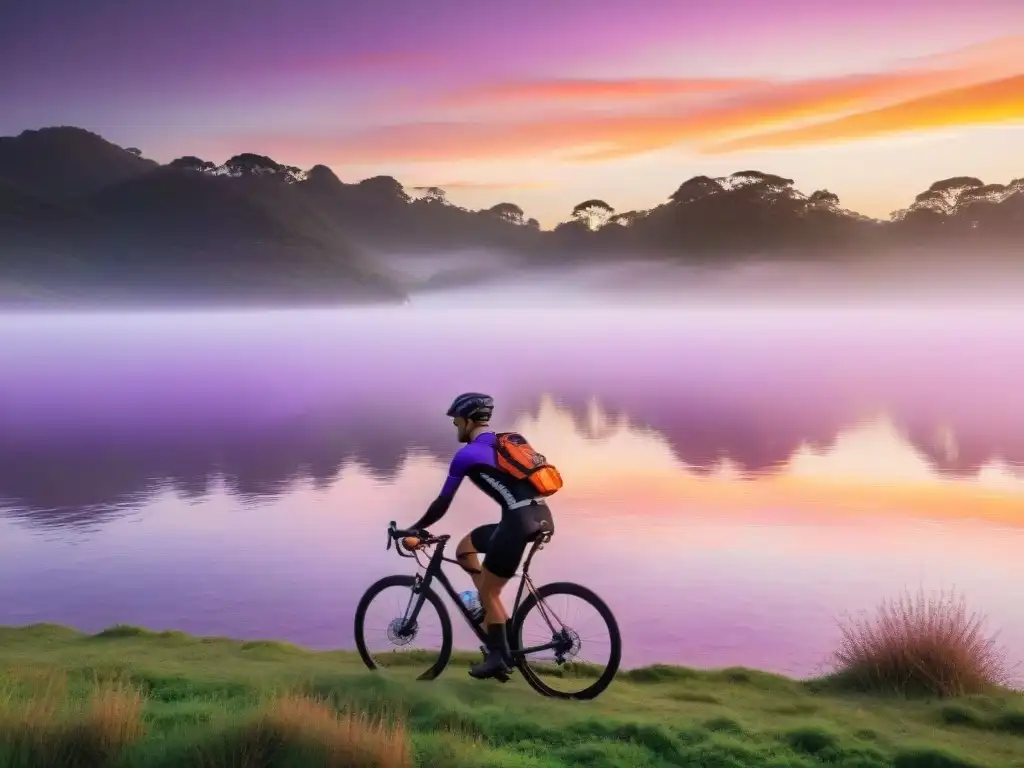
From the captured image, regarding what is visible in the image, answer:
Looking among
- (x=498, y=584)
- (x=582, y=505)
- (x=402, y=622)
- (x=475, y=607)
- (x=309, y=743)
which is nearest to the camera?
(x=309, y=743)

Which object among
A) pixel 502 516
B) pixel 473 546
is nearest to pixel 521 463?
pixel 502 516

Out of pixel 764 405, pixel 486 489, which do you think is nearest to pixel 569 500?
pixel 486 489

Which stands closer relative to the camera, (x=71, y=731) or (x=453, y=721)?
(x=71, y=731)

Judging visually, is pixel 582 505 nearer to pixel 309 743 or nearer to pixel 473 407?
pixel 473 407

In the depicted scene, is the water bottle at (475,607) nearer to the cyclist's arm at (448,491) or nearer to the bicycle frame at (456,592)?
the bicycle frame at (456,592)

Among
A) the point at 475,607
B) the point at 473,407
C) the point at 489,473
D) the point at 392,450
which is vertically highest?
the point at 392,450

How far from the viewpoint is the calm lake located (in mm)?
17703

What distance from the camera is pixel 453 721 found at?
8.80m

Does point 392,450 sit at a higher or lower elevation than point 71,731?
higher

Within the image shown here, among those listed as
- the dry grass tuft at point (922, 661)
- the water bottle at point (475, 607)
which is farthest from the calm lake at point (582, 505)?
the water bottle at point (475, 607)

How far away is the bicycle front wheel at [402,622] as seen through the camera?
33.0 feet

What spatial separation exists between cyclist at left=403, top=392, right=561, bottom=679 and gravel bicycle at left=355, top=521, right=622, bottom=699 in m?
0.12

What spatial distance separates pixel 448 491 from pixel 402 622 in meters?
1.44

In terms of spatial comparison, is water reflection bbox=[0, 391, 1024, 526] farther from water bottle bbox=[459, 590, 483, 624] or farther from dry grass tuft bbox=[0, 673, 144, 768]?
dry grass tuft bbox=[0, 673, 144, 768]
